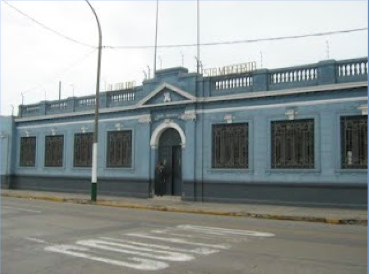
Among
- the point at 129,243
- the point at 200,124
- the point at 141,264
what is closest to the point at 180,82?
the point at 200,124

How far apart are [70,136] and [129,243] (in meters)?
18.9

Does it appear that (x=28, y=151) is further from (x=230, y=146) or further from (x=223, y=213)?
(x=223, y=213)

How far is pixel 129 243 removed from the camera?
10.5 meters

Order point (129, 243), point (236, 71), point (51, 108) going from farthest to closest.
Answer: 1. point (51, 108)
2. point (236, 71)
3. point (129, 243)

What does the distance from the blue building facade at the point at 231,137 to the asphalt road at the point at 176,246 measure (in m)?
4.32

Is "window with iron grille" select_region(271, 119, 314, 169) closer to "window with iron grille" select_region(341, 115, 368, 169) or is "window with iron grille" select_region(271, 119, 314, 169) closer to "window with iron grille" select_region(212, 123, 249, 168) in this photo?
"window with iron grille" select_region(341, 115, 368, 169)

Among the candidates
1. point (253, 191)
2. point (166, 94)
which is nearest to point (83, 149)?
point (166, 94)

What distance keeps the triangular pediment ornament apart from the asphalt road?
8445mm

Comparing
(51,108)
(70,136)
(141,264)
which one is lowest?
(141,264)

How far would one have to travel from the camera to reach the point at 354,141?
59.9 feet

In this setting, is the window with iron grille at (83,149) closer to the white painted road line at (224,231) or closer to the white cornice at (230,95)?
the white cornice at (230,95)

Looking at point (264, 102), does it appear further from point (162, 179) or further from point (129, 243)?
point (129, 243)

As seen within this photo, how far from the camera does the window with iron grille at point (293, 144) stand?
19.2 m

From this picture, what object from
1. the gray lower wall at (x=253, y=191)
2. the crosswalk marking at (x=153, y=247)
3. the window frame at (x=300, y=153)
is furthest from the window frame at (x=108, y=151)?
the crosswalk marking at (x=153, y=247)
